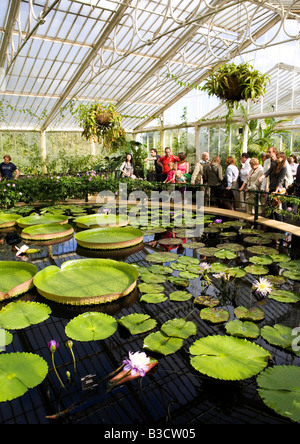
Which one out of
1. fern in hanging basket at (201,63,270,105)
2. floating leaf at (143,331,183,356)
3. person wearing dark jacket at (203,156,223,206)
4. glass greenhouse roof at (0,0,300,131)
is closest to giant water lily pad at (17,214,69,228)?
person wearing dark jacket at (203,156,223,206)

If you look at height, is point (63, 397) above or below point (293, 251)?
below

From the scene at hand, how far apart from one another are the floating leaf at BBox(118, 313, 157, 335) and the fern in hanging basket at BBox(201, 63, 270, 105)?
11.3 feet

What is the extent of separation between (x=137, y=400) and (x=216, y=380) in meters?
0.48

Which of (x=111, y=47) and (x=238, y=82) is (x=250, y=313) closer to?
(x=238, y=82)

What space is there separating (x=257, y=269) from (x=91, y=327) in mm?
1938

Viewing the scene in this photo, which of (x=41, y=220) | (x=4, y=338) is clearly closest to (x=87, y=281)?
(x=4, y=338)

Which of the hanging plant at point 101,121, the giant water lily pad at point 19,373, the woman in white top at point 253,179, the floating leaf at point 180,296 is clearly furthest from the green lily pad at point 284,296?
the hanging plant at point 101,121

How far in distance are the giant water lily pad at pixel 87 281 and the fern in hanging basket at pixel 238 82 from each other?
2.94m

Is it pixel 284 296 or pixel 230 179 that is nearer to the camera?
pixel 284 296

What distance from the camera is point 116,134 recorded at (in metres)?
8.23

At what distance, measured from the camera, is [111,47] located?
35.3 feet

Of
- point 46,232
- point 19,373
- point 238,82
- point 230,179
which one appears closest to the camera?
point 19,373
